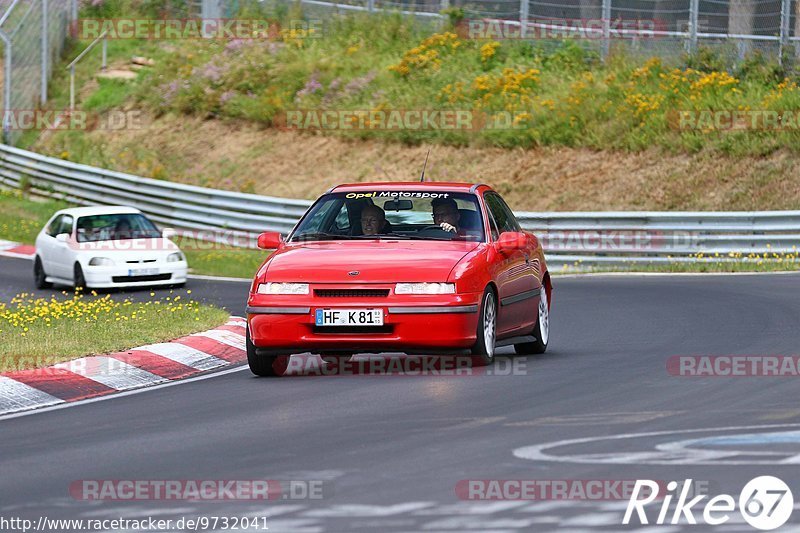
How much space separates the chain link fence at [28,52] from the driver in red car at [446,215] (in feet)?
99.5

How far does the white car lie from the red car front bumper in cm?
1248

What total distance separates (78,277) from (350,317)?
13.4 metres

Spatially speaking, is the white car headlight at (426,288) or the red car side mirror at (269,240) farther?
the red car side mirror at (269,240)

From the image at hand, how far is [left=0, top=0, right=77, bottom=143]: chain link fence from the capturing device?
41.8m

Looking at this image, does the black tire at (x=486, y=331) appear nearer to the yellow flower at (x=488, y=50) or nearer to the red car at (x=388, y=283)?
the red car at (x=388, y=283)

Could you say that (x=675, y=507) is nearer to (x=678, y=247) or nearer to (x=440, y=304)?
(x=440, y=304)

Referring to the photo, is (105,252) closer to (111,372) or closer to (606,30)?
(111,372)

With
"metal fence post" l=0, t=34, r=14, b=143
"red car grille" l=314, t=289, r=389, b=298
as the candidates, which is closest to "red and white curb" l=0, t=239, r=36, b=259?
"metal fence post" l=0, t=34, r=14, b=143

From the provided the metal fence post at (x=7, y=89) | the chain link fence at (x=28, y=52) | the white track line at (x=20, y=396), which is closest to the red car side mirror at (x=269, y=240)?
the white track line at (x=20, y=396)

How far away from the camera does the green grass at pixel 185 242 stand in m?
27.4

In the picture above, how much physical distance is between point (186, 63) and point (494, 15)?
9.50 m

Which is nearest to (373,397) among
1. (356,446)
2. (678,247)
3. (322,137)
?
(356,446)

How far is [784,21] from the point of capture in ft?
104

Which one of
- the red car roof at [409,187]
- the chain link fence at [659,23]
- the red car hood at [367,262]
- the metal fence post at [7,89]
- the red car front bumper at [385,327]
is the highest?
the chain link fence at [659,23]
